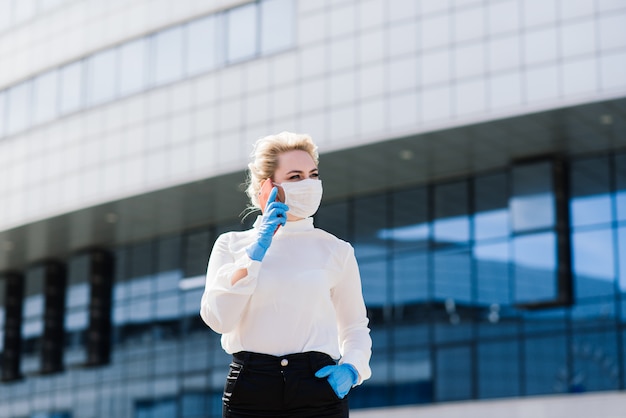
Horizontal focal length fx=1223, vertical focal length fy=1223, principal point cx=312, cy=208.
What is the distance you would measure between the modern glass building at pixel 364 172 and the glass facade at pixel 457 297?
5cm

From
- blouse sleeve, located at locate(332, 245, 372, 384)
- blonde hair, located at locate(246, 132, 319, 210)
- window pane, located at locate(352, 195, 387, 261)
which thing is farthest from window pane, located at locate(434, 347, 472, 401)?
blonde hair, located at locate(246, 132, 319, 210)

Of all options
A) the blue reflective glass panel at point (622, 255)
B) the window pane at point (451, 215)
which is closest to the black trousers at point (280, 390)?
the blue reflective glass panel at point (622, 255)

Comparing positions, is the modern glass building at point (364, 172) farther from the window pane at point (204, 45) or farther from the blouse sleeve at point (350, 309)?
the blouse sleeve at point (350, 309)

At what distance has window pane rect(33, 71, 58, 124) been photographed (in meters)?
36.9

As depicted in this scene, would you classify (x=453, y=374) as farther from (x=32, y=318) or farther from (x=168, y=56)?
(x=32, y=318)

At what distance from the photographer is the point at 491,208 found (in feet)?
102

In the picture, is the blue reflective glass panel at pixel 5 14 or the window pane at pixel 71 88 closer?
the window pane at pixel 71 88

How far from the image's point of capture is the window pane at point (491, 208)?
30781mm

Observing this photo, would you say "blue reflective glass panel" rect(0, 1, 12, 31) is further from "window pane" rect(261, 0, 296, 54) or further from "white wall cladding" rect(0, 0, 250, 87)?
"window pane" rect(261, 0, 296, 54)

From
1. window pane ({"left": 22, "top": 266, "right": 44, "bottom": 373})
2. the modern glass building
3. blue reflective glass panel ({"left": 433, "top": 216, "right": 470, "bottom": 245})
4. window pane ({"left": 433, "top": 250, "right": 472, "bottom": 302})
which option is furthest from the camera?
window pane ({"left": 22, "top": 266, "right": 44, "bottom": 373})

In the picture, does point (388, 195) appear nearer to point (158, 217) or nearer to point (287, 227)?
point (158, 217)

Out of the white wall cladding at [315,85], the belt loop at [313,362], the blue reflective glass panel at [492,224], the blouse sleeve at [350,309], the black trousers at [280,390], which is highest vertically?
the white wall cladding at [315,85]

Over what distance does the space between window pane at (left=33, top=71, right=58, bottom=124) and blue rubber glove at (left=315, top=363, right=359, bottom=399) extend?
107ft

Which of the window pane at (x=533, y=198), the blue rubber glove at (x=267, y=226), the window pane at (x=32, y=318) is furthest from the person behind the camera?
the window pane at (x=32, y=318)
